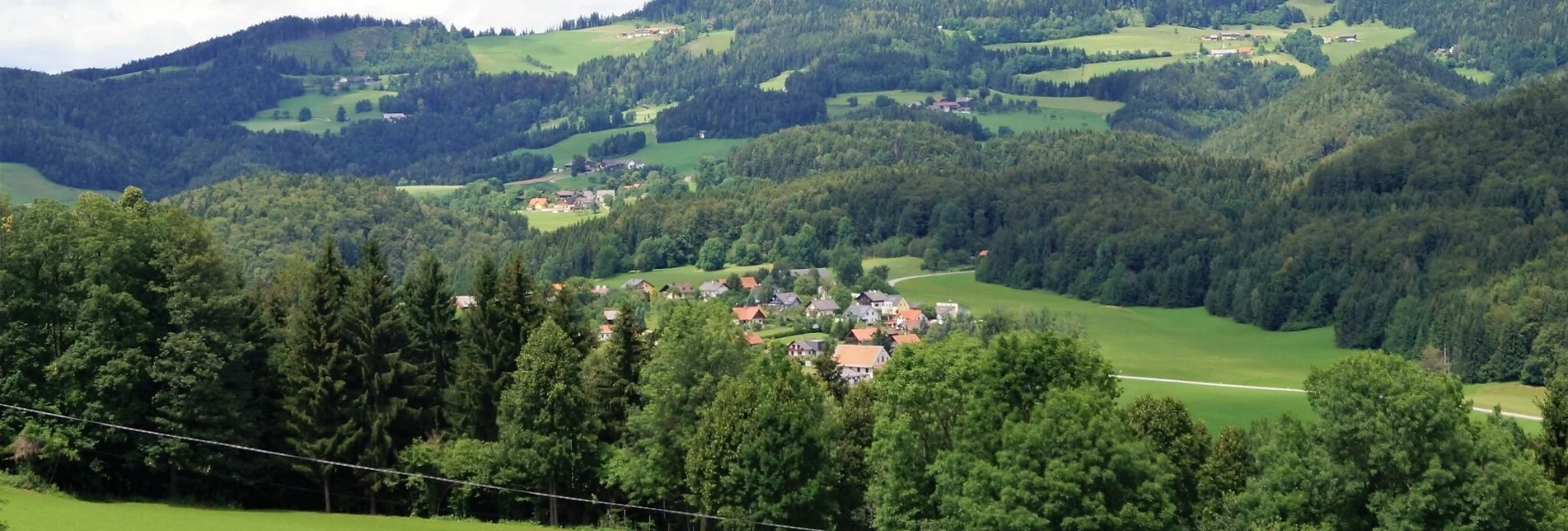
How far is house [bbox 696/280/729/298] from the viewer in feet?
518

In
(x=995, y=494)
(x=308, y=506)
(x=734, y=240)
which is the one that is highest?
(x=995, y=494)

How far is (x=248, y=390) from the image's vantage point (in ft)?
188

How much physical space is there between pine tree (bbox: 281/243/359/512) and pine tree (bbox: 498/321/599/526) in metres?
5.25

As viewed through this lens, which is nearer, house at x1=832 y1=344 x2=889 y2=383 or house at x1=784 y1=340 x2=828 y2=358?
house at x1=832 y1=344 x2=889 y2=383

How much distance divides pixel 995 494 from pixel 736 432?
8.61 m

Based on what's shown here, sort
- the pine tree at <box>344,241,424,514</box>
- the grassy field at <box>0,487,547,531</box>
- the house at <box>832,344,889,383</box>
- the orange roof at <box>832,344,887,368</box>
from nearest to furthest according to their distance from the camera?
1. the grassy field at <box>0,487,547,531</box>
2. the pine tree at <box>344,241,424,514</box>
3. the house at <box>832,344,889,383</box>
4. the orange roof at <box>832,344,887,368</box>

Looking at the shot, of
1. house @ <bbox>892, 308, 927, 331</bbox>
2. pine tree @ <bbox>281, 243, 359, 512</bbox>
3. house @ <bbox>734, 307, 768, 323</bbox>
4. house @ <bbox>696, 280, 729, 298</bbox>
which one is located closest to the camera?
pine tree @ <bbox>281, 243, 359, 512</bbox>

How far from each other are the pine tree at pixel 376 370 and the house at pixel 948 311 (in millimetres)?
79033

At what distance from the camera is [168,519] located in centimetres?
4950

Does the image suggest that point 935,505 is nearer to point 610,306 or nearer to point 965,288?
point 610,306

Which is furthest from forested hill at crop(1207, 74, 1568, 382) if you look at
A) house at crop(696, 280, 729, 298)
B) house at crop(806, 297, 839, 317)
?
house at crop(696, 280, 729, 298)

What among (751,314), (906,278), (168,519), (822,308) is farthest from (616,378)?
(906,278)

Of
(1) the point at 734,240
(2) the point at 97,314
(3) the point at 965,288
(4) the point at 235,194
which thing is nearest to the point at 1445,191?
(3) the point at 965,288

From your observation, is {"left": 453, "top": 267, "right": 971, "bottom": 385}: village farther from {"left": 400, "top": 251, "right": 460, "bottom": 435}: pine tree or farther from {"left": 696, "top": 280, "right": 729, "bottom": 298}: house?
{"left": 400, "top": 251, "right": 460, "bottom": 435}: pine tree
